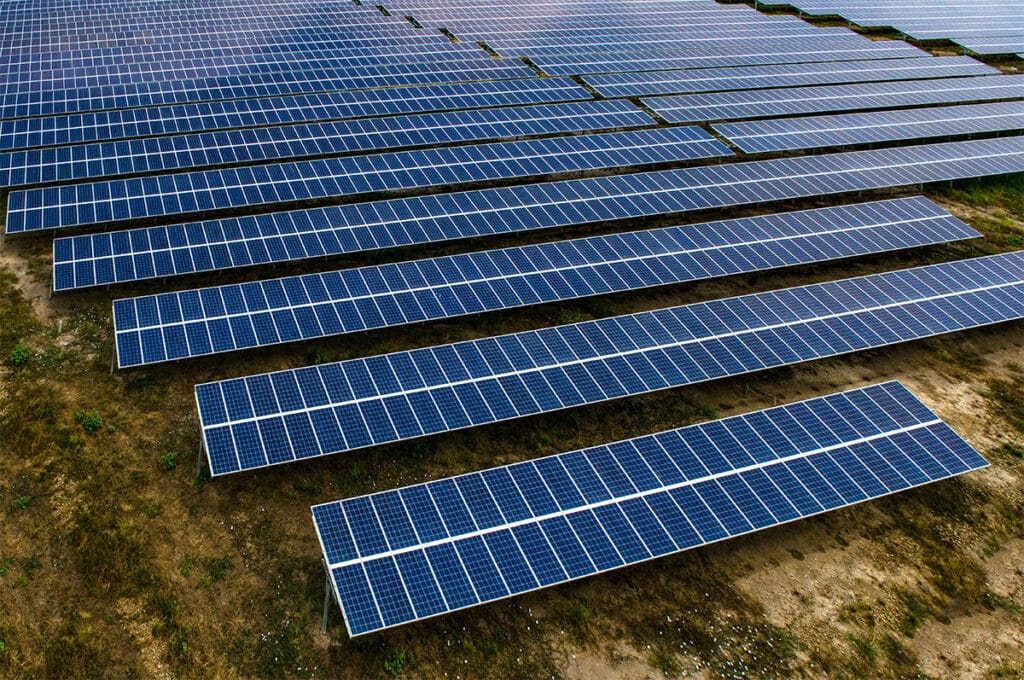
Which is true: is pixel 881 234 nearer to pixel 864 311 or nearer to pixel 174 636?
pixel 864 311

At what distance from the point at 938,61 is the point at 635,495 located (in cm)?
4734

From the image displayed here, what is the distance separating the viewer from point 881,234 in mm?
28688

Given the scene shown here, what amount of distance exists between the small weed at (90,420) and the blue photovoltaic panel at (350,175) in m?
9.75

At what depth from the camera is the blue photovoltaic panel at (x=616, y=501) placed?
50.4 feet

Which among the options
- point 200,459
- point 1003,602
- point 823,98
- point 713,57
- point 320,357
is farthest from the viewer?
point 713,57

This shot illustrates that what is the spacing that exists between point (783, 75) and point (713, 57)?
503 cm

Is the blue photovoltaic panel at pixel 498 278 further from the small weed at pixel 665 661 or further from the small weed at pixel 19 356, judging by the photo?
the small weed at pixel 665 661

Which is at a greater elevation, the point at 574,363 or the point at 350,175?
the point at 574,363

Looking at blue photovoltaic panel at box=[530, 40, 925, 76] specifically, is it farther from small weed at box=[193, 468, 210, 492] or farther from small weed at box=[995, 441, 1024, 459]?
small weed at box=[193, 468, 210, 492]

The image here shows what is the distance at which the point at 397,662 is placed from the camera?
15031mm

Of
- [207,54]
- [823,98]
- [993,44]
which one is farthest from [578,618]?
[993,44]

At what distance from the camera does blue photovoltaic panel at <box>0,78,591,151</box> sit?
32500 mm

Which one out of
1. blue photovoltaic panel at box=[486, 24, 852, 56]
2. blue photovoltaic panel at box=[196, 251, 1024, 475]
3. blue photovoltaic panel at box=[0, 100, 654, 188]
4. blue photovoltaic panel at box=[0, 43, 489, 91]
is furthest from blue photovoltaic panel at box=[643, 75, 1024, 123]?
blue photovoltaic panel at box=[196, 251, 1024, 475]

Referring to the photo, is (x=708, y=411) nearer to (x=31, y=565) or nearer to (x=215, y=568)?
(x=215, y=568)
